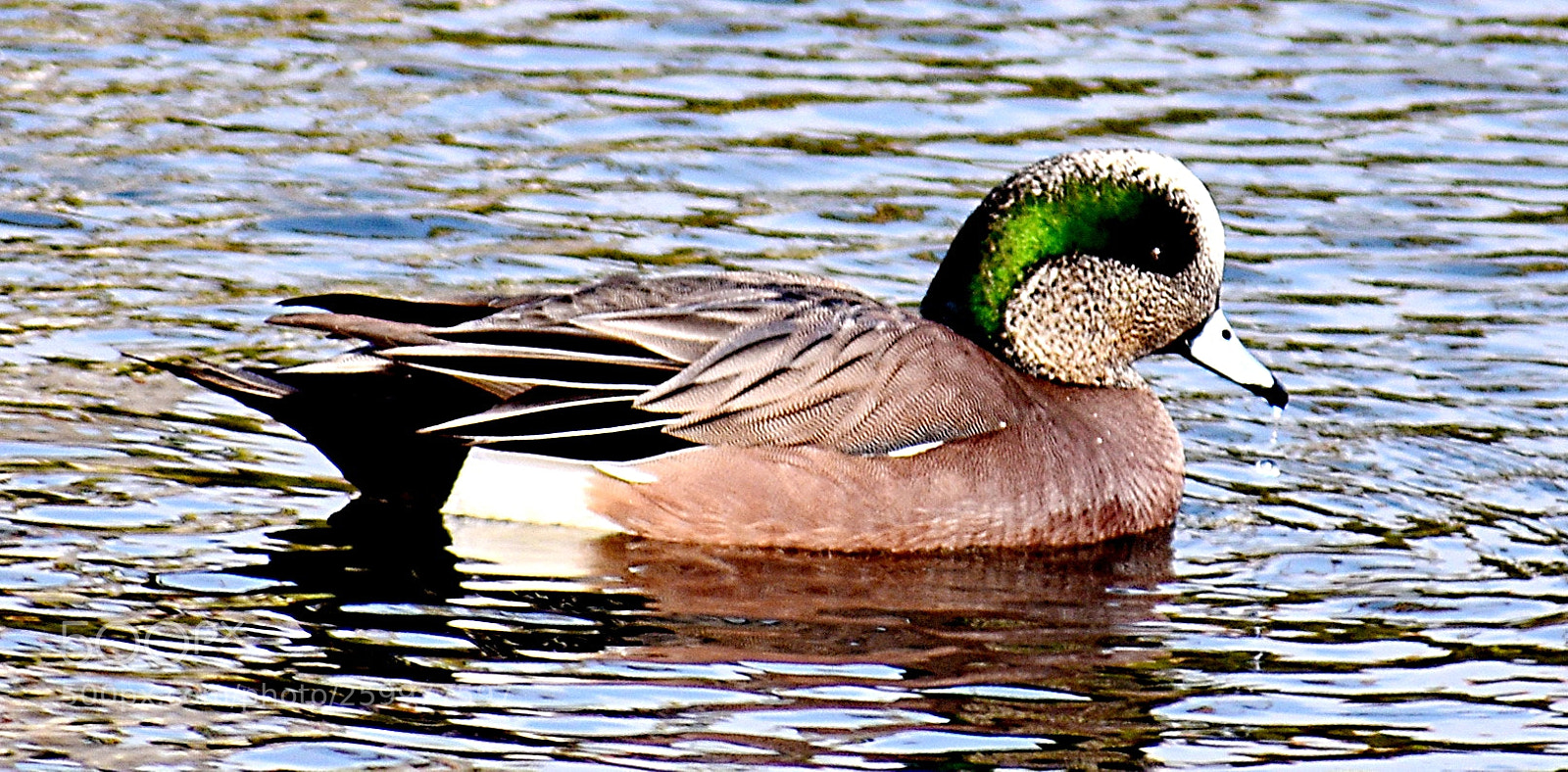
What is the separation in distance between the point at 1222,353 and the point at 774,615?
180 centimetres

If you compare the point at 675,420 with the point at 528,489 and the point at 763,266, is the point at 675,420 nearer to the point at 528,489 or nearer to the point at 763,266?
the point at 528,489

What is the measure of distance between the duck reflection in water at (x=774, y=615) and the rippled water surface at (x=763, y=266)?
0.7 inches

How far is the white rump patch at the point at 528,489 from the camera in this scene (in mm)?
6848

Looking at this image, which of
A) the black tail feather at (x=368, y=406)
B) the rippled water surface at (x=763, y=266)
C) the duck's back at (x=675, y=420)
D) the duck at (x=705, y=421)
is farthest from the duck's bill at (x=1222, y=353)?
the black tail feather at (x=368, y=406)

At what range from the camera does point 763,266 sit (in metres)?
8.93

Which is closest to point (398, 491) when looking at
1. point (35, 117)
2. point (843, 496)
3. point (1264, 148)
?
point (843, 496)

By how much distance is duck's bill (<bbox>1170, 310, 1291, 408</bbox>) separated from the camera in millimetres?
7387

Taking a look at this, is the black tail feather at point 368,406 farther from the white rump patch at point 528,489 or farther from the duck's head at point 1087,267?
the duck's head at point 1087,267

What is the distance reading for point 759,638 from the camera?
605 cm

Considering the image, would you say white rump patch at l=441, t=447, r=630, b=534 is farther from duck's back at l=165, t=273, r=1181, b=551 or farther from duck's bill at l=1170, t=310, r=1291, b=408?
duck's bill at l=1170, t=310, r=1291, b=408

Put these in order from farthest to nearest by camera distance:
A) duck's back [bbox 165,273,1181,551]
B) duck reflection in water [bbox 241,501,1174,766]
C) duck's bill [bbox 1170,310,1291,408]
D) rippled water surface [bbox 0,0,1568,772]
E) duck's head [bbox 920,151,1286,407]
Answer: duck's bill [bbox 1170,310,1291,408] → duck's head [bbox 920,151,1286,407] → duck's back [bbox 165,273,1181,551] → duck reflection in water [bbox 241,501,1174,766] → rippled water surface [bbox 0,0,1568,772]

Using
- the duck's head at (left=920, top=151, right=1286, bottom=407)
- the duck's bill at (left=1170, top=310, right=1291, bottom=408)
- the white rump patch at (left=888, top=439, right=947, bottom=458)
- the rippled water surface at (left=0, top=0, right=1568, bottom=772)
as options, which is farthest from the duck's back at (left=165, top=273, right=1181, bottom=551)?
the duck's bill at (left=1170, top=310, right=1291, bottom=408)

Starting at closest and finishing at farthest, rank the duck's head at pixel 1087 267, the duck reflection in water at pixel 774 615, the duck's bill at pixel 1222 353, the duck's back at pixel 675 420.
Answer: the duck reflection in water at pixel 774 615, the duck's back at pixel 675 420, the duck's head at pixel 1087 267, the duck's bill at pixel 1222 353

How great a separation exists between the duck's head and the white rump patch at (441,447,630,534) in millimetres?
1153
